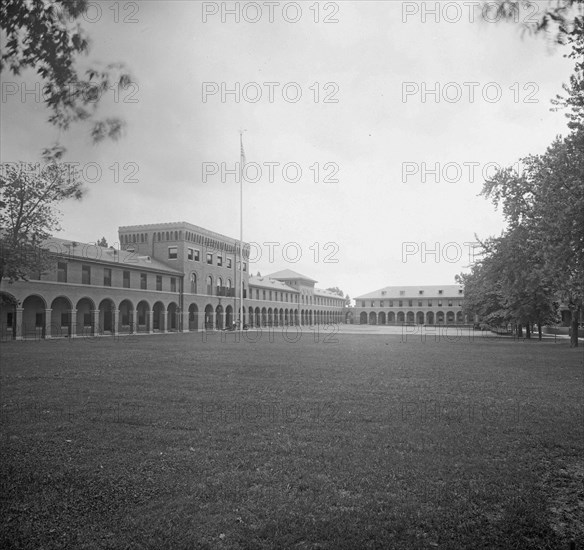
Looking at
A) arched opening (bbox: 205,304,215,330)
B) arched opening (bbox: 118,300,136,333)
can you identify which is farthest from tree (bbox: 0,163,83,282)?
arched opening (bbox: 205,304,215,330)

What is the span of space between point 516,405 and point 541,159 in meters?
17.9

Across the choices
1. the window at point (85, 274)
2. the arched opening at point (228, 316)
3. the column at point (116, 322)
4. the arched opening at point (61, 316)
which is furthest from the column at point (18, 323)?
the arched opening at point (228, 316)

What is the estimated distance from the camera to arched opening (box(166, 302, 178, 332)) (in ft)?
173

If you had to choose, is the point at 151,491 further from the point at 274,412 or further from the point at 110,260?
the point at 110,260

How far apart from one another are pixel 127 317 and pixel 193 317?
431 inches

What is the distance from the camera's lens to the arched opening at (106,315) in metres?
42.2

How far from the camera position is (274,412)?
351 inches

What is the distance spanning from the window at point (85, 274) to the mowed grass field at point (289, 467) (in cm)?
3024

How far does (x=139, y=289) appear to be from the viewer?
153 feet

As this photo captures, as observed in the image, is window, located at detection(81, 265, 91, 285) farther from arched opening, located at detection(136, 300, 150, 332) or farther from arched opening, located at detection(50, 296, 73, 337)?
arched opening, located at detection(136, 300, 150, 332)

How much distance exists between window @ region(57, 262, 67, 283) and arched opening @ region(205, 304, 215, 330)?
2280 cm

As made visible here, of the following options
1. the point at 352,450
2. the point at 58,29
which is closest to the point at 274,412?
the point at 352,450

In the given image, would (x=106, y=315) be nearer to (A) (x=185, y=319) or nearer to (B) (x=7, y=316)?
(B) (x=7, y=316)

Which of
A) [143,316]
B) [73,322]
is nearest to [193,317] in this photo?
[143,316]
